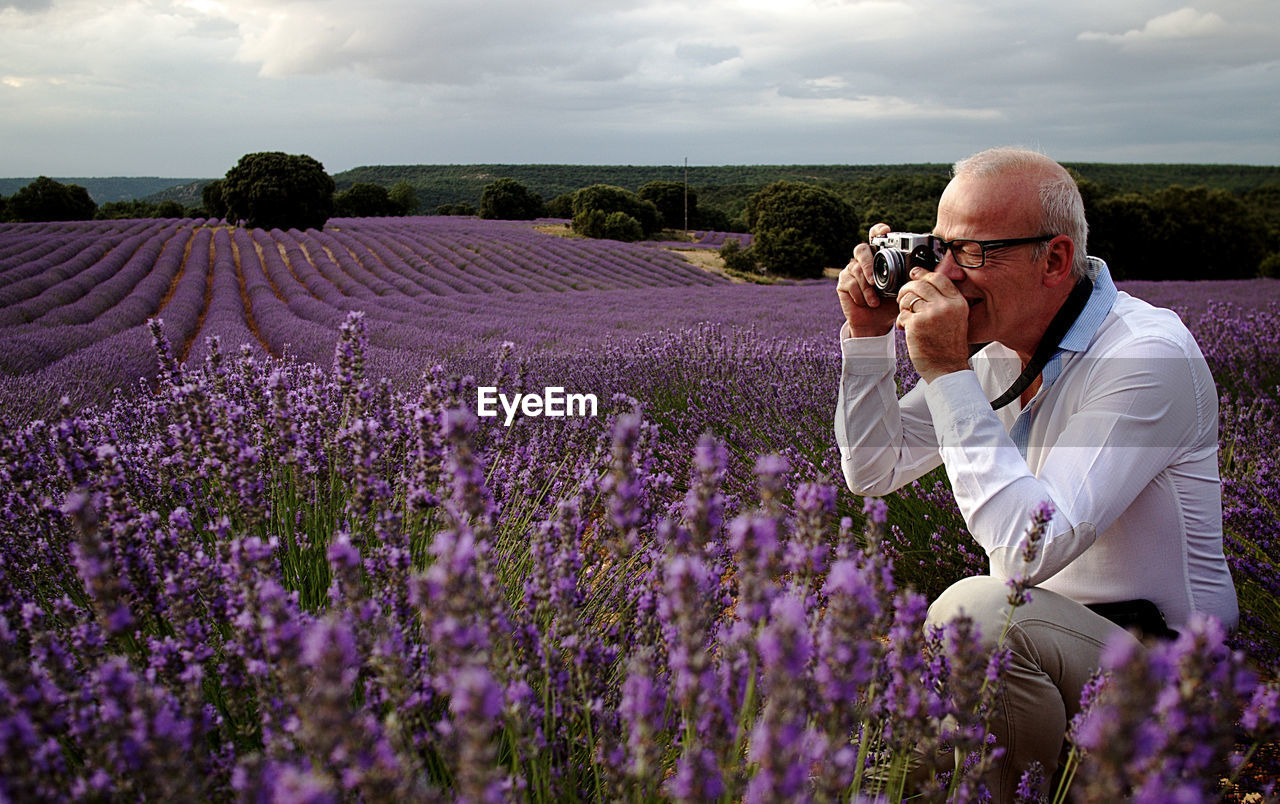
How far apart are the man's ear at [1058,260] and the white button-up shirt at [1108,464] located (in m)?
0.10

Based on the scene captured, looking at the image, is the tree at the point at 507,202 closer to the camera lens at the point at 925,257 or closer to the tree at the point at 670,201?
the tree at the point at 670,201

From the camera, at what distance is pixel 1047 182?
156cm

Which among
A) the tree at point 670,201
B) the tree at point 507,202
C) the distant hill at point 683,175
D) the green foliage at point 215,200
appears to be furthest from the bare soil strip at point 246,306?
the distant hill at point 683,175

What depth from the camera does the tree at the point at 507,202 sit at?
41562 millimetres

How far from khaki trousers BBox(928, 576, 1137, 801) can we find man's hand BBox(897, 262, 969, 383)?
1.54 feet

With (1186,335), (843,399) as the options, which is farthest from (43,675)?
(1186,335)

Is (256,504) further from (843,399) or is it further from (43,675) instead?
(843,399)

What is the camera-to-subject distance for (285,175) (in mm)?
29156

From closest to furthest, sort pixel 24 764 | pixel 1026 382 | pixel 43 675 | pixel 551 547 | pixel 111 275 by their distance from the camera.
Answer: pixel 24 764 < pixel 43 675 < pixel 551 547 < pixel 1026 382 < pixel 111 275

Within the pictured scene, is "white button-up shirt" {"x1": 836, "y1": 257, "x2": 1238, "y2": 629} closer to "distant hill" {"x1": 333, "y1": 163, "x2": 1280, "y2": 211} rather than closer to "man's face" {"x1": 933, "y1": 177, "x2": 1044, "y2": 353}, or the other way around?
"man's face" {"x1": 933, "y1": 177, "x2": 1044, "y2": 353}

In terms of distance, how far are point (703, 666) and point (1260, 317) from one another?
263 inches

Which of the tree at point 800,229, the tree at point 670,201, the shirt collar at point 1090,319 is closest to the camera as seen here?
the shirt collar at point 1090,319

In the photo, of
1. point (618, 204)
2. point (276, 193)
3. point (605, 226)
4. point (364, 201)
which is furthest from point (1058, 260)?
point (364, 201)

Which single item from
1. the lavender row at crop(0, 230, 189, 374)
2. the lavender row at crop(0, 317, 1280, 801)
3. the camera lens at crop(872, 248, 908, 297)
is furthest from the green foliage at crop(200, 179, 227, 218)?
the camera lens at crop(872, 248, 908, 297)
